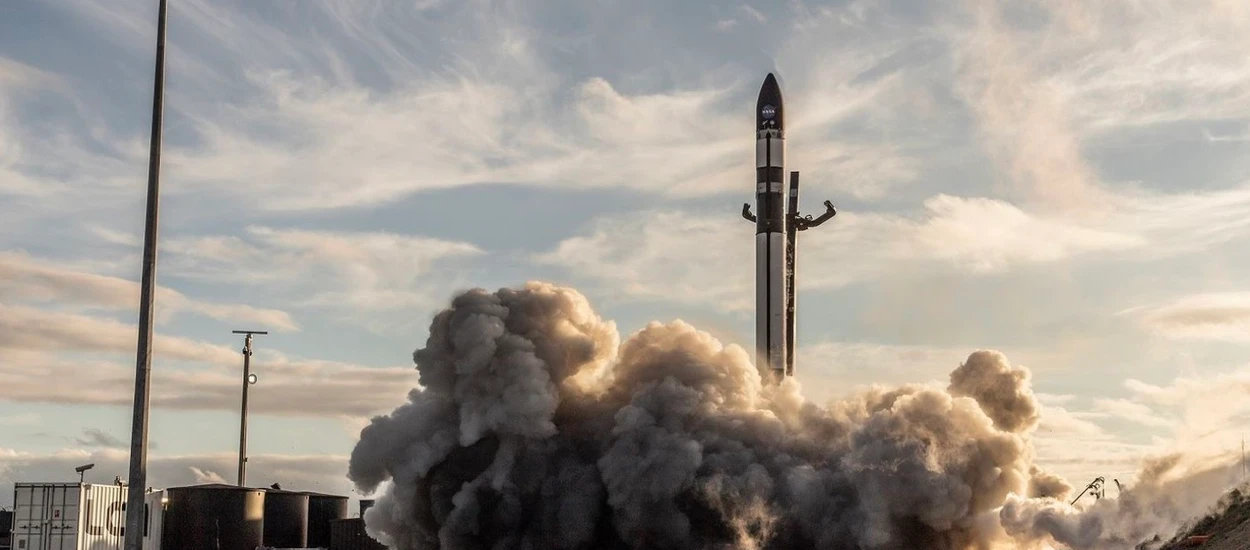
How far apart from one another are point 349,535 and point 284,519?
3.87 meters

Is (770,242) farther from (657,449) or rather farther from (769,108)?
(657,449)

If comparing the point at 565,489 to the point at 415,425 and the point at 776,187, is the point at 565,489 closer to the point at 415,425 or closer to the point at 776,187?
the point at 415,425

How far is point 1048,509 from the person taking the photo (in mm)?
49062

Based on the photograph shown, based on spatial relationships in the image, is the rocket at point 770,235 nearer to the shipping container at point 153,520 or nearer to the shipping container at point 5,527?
the shipping container at point 153,520

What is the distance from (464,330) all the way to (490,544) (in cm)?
932

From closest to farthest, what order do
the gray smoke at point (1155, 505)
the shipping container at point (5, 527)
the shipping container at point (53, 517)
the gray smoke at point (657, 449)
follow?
the gray smoke at point (1155, 505), the gray smoke at point (657, 449), the shipping container at point (53, 517), the shipping container at point (5, 527)

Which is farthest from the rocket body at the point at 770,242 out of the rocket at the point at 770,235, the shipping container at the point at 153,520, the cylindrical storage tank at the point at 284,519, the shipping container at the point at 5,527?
the shipping container at the point at 5,527

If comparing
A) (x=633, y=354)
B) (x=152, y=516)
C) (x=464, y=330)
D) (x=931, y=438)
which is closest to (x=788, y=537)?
(x=931, y=438)

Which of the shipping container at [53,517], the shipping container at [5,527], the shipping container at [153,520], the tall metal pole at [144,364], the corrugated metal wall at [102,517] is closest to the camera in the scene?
the tall metal pole at [144,364]

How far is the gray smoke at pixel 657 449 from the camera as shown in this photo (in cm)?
5660

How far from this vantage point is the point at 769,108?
2798 inches

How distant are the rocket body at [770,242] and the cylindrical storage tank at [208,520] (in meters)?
28.3

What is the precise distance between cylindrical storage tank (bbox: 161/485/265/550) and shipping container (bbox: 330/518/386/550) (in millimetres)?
6566

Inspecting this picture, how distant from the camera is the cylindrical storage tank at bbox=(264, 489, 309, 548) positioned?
77250mm
